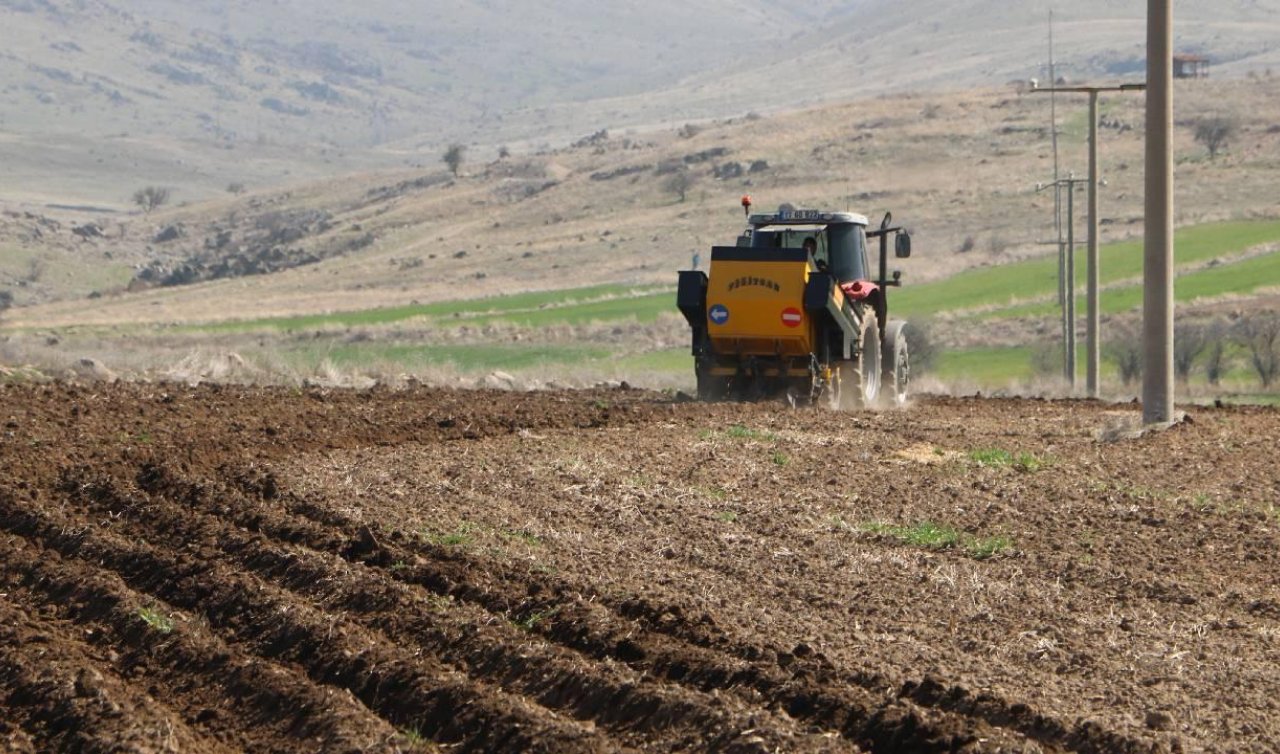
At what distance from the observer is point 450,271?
7756cm

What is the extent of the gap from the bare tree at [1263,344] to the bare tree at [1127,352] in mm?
2188

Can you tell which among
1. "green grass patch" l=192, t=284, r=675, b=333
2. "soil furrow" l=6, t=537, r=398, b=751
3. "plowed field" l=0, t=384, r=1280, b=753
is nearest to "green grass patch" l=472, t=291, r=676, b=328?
"green grass patch" l=192, t=284, r=675, b=333

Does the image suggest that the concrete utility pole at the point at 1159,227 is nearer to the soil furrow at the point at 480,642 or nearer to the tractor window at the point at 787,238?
the tractor window at the point at 787,238

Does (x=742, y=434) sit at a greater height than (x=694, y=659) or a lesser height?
lesser

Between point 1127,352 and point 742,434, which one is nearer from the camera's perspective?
point 742,434

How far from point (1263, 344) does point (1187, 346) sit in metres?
1.74

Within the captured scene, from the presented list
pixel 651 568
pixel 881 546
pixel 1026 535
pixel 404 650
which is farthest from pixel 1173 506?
pixel 404 650

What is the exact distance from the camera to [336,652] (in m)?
9.34

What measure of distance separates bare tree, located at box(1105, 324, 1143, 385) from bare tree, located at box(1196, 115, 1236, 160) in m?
42.7

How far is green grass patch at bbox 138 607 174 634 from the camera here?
392 inches

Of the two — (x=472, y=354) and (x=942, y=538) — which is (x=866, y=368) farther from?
(x=472, y=354)

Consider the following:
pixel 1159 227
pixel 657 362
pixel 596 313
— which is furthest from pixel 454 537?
pixel 596 313

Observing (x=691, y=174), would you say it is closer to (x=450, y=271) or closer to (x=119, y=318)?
(x=450, y=271)

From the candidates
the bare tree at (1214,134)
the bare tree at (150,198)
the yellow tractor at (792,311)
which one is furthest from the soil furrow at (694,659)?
the bare tree at (150,198)
